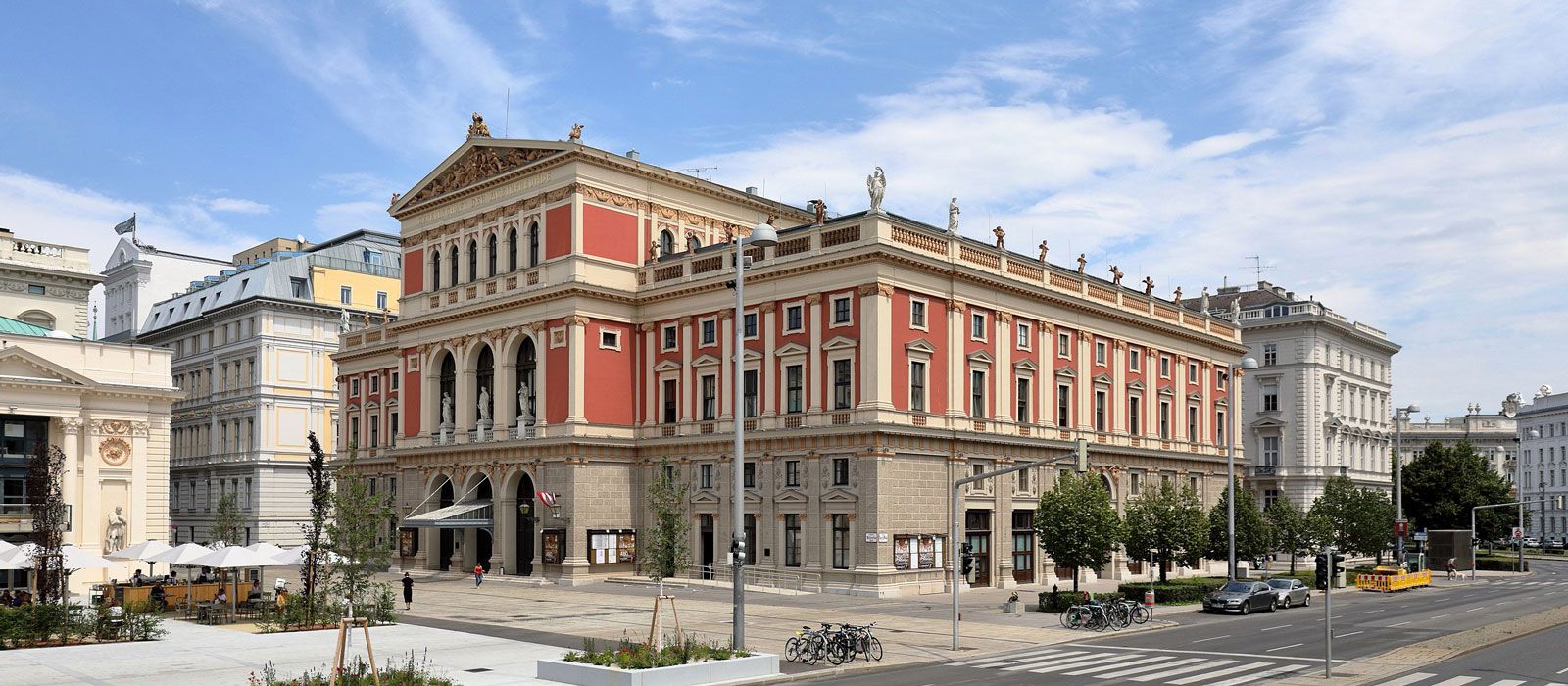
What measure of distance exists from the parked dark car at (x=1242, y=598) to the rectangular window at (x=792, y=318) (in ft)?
70.2

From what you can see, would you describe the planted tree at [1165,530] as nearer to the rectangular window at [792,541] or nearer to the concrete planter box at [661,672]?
the rectangular window at [792,541]

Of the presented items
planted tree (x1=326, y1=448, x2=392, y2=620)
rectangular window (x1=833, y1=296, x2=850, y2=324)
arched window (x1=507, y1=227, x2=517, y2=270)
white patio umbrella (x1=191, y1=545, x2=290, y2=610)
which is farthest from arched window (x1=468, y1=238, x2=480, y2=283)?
white patio umbrella (x1=191, y1=545, x2=290, y2=610)

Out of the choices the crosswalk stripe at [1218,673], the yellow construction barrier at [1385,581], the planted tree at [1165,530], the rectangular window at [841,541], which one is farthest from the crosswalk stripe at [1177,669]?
the yellow construction barrier at [1385,581]

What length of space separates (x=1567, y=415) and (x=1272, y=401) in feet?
280

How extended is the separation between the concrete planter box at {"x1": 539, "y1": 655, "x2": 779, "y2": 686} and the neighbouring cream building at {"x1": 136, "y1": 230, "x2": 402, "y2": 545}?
7215cm

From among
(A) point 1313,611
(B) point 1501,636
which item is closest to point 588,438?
(A) point 1313,611

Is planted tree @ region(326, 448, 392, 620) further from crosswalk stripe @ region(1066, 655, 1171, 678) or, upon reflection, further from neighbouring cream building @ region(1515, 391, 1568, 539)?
neighbouring cream building @ region(1515, 391, 1568, 539)

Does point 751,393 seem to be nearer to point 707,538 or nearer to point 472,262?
point 707,538

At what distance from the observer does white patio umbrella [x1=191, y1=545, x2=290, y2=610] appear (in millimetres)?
42625

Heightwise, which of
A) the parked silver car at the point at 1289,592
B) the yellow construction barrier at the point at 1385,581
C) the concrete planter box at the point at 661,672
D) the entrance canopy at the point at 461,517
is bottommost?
the yellow construction barrier at the point at 1385,581

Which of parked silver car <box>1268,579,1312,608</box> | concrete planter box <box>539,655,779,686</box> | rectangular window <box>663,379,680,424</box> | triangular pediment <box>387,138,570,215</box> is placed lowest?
parked silver car <box>1268,579,1312,608</box>

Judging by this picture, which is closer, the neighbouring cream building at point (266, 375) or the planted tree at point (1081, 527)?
the planted tree at point (1081, 527)

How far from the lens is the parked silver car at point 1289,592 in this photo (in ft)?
179

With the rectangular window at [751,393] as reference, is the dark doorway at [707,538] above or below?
below
